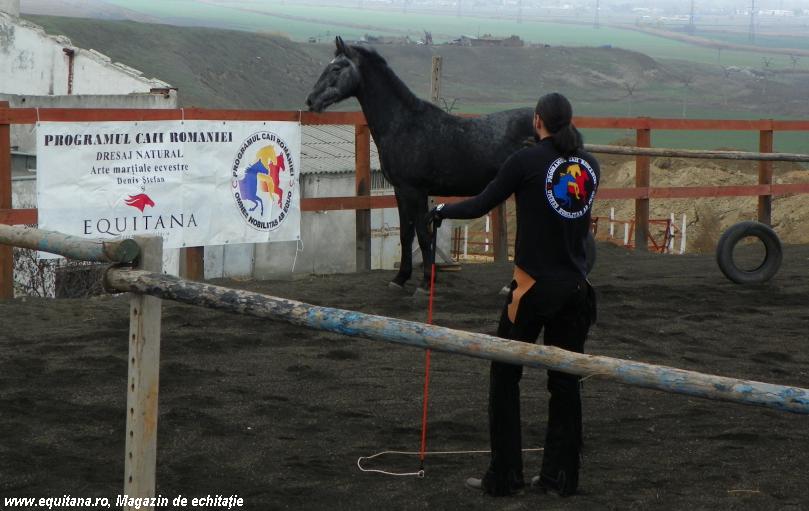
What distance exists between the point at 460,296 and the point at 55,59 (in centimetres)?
2385

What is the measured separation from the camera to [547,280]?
5.31 metres

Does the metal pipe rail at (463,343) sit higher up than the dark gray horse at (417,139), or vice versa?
the dark gray horse at (417,139)

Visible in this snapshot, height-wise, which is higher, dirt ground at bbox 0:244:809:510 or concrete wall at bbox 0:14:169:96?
concrete wall at bbox 0:14:169:96

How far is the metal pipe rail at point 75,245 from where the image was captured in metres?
4.34

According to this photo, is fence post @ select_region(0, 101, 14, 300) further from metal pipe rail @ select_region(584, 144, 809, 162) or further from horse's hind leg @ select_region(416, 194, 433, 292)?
metal pipe rail @ select_region(584, 144, 809, 162)

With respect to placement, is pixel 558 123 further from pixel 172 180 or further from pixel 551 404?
pixel 172 180

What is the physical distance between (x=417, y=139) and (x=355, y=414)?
4568mm

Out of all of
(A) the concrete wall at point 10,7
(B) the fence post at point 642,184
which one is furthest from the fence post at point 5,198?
(A) the concrete wall at point 10,7

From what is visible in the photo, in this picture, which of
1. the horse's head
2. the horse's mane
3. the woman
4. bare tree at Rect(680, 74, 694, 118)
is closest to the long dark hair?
the woman

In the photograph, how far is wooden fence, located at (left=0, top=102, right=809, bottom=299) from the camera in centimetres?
995

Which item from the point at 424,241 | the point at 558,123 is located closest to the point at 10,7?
the point at 424,241

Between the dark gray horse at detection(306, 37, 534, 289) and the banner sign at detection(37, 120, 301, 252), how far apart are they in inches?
38.9

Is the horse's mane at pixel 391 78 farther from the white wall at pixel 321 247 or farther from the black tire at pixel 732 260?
the white wall at pixel 321 247

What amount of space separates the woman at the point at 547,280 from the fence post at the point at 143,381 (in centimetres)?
162
